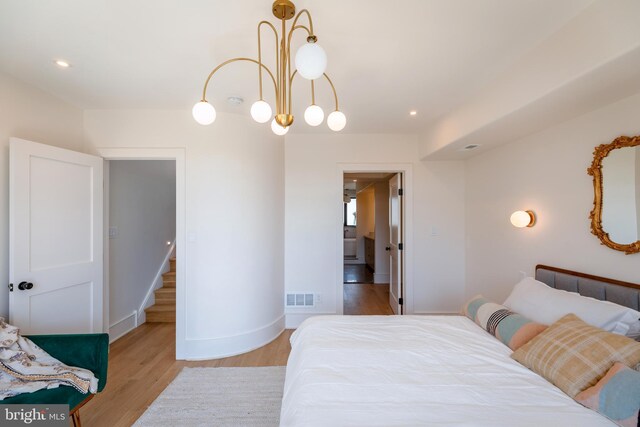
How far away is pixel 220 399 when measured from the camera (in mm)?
2035

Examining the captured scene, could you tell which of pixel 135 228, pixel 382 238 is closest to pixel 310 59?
pixel 135 228

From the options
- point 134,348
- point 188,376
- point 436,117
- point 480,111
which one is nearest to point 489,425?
point 480,111

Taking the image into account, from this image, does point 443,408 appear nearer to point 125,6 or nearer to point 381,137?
point 125,6

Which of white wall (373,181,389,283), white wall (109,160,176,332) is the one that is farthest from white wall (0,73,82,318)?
white wall (373,181,389,283)

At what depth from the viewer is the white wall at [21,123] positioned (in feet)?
6.50

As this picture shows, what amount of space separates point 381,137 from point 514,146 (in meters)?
1.45

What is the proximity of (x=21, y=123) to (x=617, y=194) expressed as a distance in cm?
440

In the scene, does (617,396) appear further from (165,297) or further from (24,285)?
(165,297)

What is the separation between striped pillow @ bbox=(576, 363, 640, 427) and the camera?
97cm

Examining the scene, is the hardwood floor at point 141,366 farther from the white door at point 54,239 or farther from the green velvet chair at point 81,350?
the white door at point 54,239

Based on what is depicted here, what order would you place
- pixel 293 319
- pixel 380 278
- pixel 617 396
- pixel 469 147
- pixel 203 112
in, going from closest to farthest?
pixel 617 396
pixel 203 112
pixel 469 147
pixel 293 319
pixel 380 278

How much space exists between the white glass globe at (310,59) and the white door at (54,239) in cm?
238

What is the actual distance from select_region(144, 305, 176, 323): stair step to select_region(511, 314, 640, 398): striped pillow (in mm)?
3788

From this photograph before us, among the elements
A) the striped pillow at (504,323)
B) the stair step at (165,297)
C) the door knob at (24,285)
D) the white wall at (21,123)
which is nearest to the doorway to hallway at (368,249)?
the striped pillow at (504,323)
